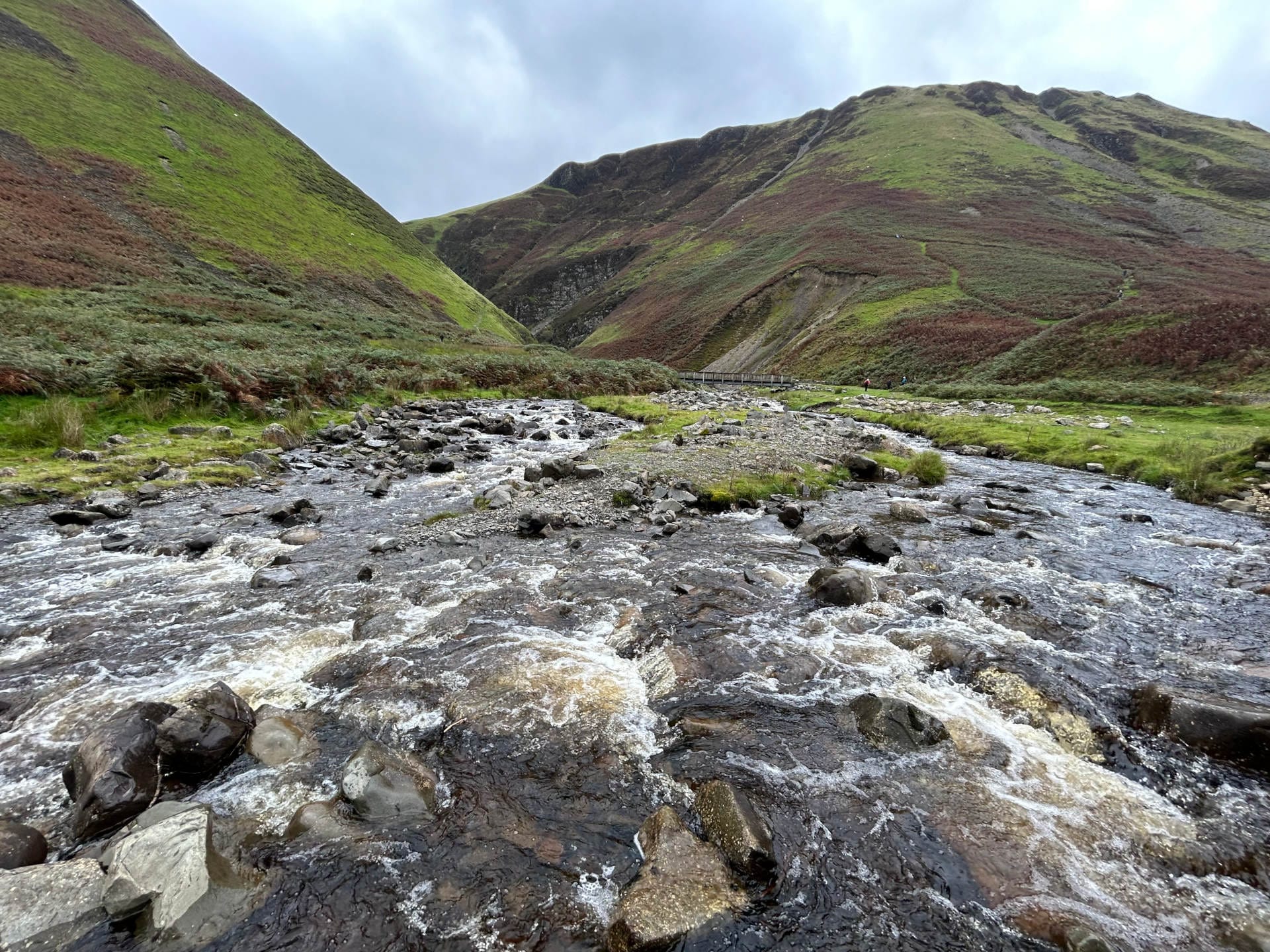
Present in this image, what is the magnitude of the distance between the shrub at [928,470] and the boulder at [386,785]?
708 inches

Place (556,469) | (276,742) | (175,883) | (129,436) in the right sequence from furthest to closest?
(129,436) < (556,469) < (276,742) < (175,883)

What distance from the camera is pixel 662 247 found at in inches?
6496

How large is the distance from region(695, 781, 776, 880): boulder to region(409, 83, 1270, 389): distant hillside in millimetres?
49688

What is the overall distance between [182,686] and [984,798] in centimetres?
932

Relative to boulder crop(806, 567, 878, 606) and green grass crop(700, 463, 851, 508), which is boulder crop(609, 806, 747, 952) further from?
green grass crop(700, 463, 851, 508)

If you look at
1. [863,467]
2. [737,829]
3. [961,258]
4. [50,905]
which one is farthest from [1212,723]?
[961,258]

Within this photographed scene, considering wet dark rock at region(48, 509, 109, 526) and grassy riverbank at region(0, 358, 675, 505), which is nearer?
wet dark rock at region(48, 509, 109, 526)

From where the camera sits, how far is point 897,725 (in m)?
6.32

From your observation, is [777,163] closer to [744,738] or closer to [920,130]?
[920,130]

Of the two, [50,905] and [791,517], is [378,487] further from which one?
[50,905]

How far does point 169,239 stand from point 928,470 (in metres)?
82.5

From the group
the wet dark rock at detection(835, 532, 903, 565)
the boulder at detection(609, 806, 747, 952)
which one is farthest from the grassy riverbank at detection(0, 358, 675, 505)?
the wet dark rock at detection(835, 532, 903, 565)

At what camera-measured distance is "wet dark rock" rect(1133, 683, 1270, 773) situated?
5.77 m

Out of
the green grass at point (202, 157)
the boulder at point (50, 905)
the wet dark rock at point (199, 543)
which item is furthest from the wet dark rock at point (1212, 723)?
the green grass at point (202, 157)
